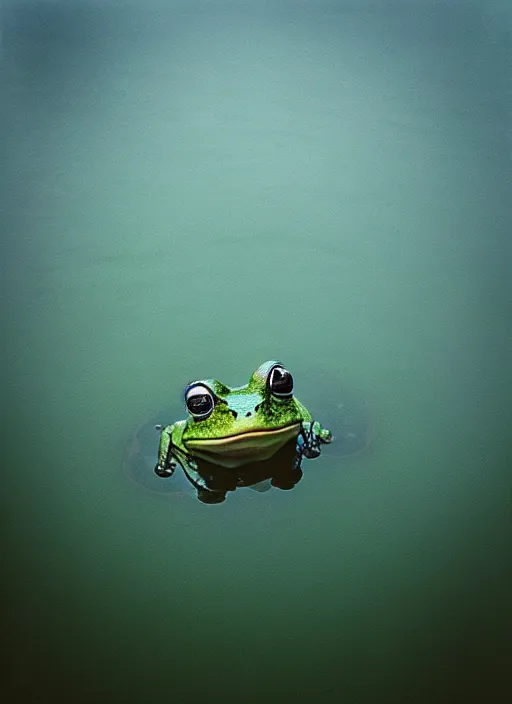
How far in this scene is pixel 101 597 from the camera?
188 cm

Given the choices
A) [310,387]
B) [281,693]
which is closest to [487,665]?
[281,693]

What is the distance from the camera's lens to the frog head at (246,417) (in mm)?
2281

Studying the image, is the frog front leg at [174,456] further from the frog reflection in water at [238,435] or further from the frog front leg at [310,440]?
the frog front leg at [310,440]

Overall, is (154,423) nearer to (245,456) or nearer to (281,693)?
(245,456)

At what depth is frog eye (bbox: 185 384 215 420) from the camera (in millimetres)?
2332

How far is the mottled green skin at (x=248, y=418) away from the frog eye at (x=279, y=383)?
0.04ft

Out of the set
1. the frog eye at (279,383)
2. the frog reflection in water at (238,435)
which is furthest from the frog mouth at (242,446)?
the frog eye at (279,383)

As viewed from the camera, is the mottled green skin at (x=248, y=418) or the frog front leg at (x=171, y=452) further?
the frog front leg at (x=171, y=452)

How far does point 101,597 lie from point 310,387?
45.1 inches

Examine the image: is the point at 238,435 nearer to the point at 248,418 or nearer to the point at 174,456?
the point at 248,418

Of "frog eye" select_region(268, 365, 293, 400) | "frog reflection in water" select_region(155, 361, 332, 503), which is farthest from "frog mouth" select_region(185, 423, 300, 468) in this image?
"frog eye" select_region(268, 365, 293, 400)

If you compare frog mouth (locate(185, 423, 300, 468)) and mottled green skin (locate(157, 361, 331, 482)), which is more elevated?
mottled green skin (locate(157, 361, 331, 482))

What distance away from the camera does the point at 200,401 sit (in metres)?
2.34

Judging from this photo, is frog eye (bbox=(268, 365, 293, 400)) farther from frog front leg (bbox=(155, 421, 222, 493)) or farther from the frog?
frog front leg (bbox=(155, 421, 222, 493))
